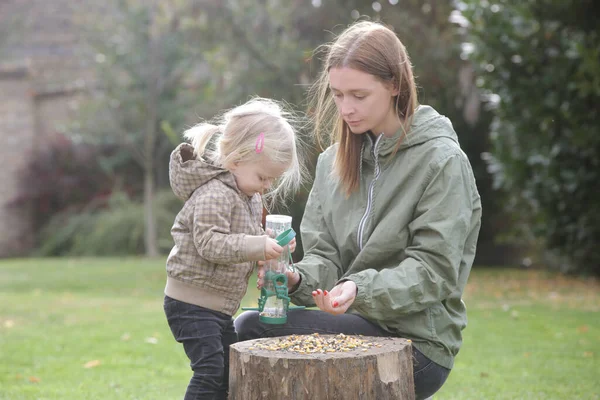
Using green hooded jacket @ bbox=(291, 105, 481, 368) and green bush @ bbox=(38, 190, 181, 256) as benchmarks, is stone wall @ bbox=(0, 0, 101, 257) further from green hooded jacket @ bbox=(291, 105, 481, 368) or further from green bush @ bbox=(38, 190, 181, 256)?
green hooded jacket @ bbox=(291, 105, 481, 368)

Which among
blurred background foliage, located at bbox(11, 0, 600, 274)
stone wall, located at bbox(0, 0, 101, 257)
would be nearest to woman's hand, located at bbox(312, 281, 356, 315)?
blurred background foliage, located at bbox(11, 0, 600, 274)

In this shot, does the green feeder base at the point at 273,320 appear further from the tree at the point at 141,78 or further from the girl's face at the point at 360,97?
the tree at the point at 141,78

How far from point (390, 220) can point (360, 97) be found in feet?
1.57

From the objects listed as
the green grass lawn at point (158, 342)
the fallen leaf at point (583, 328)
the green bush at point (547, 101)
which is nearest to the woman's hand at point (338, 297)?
the green grass lawn at point (158, 342)

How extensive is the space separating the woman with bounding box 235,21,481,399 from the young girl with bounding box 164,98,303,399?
0.56 ft

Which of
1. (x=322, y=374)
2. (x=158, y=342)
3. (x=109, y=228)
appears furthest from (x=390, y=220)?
(x=109, y=228)

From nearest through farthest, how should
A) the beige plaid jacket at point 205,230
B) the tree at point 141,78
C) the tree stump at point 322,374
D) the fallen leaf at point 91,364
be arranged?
the tree stump at point 322,374
the beige plaid jacket at point 205,230
the fallen leaf at point 91,364
the tree at point 141,78

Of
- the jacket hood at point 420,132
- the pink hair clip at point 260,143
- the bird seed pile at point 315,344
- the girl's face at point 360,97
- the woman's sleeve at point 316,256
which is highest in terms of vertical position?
the girl's face at point 360,97

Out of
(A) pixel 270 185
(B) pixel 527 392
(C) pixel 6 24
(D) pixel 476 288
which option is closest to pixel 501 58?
(D) pixel 476 288

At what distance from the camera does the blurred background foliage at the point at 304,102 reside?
904 centimetres

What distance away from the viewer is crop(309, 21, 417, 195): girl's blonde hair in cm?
307

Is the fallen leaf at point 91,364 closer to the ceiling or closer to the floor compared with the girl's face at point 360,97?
closer to the floor

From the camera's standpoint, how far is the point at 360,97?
3.11 metres

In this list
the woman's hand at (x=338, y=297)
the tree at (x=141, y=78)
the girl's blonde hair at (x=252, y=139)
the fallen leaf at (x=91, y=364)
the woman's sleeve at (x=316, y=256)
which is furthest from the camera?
the tree at (x=141, y=78)
